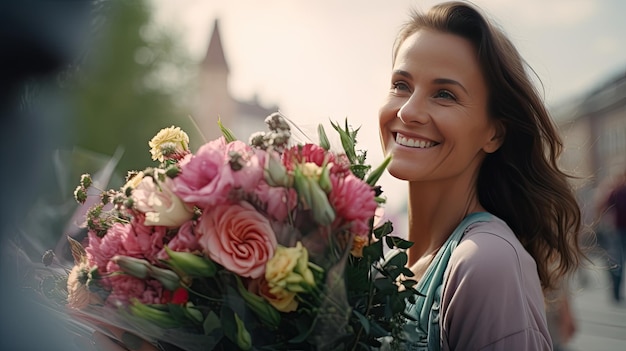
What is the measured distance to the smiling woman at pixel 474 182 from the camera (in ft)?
6.53

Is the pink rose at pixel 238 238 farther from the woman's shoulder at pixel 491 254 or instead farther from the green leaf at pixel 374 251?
the woman's shoulder at pixel 491 254

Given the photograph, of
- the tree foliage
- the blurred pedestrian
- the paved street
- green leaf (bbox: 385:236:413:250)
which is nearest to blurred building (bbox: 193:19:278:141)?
the tree foliage

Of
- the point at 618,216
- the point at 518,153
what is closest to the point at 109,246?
the point at 518,153

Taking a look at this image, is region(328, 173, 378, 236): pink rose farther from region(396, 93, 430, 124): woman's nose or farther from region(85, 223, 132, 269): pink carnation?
region(396, 93, 430, 124): woman's nose

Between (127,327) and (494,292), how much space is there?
3.03 ft

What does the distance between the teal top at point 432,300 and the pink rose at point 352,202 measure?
1.36ft

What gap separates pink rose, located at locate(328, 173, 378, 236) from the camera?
1600mm

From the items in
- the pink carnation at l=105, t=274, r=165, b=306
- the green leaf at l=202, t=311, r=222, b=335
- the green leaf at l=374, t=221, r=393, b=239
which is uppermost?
the green leaf at l=374, t=221, r=393, b=239

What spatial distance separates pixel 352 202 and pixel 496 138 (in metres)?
1.15

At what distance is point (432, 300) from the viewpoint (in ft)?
7.03

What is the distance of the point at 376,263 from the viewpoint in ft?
5.90

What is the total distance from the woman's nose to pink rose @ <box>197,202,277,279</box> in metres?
0.93

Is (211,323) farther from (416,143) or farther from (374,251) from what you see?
(416,143)

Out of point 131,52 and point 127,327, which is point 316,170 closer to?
point 127,327
